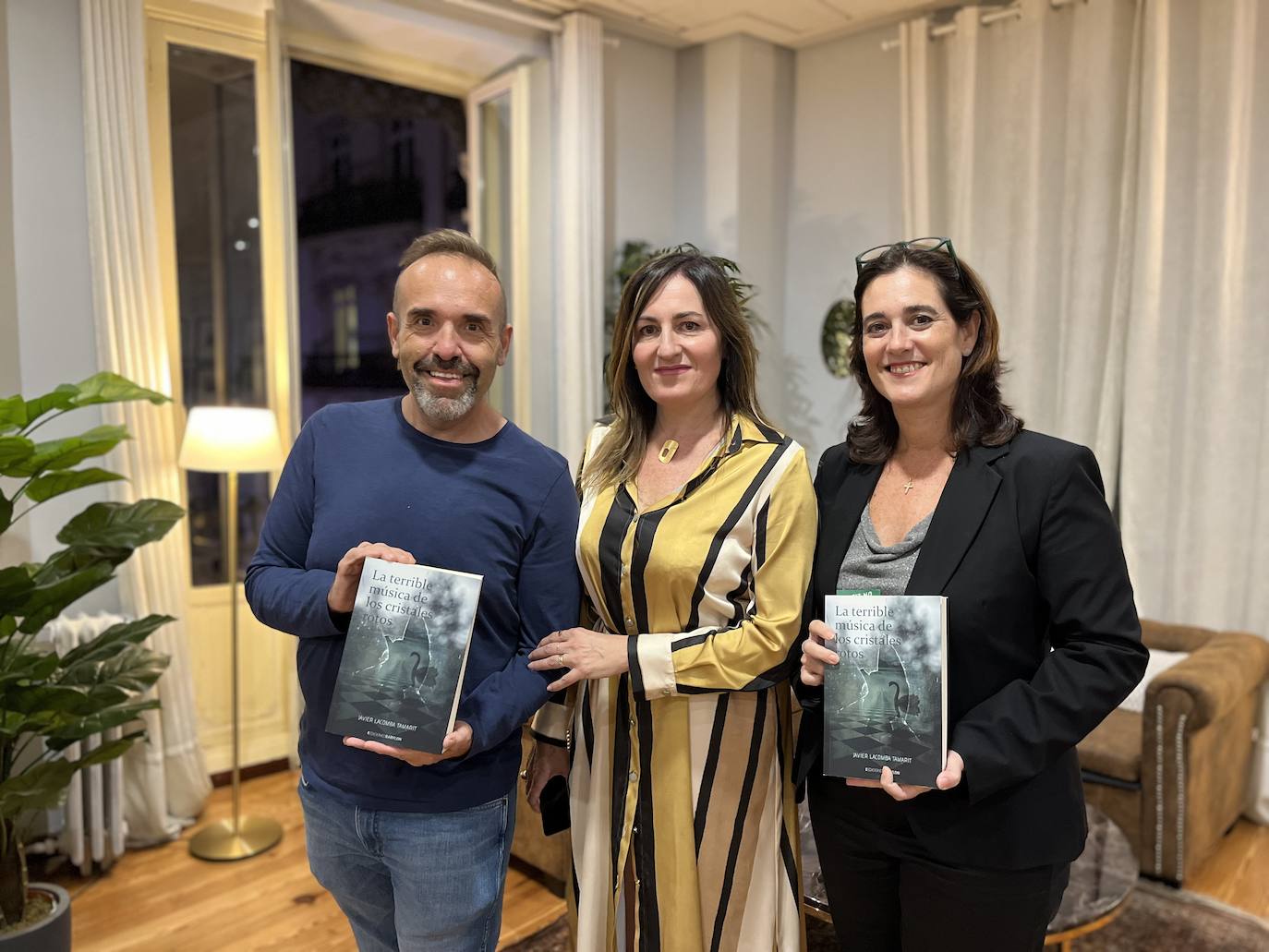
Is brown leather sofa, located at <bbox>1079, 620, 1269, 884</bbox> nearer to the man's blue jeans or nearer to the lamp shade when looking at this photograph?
the man's blue jeans

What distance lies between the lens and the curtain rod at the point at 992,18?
382cm

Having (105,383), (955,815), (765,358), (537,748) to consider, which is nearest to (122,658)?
(105,383)

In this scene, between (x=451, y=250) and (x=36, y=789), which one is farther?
(x=36, y=789)

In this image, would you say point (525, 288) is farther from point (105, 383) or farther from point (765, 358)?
point (105, 383)

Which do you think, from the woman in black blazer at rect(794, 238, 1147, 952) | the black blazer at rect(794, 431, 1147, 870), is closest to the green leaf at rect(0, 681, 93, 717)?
the woman in black blazer at rect(794, 238, 1147, 952)

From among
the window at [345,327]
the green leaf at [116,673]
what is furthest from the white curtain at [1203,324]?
the green leaf at [116,673]

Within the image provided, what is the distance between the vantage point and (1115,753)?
10.3 feet

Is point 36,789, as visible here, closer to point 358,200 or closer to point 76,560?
point 76,560

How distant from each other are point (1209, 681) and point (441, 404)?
2669 millimetres

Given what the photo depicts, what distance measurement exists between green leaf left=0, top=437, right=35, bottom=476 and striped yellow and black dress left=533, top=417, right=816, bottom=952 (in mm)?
1412

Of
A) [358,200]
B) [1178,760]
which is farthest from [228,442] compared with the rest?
[1178,760]

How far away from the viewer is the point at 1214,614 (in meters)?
3.59

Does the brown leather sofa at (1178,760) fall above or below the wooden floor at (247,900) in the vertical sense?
above

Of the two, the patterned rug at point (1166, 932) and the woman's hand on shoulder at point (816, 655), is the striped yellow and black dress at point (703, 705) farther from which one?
the patterned rug at point (1166, 932)
